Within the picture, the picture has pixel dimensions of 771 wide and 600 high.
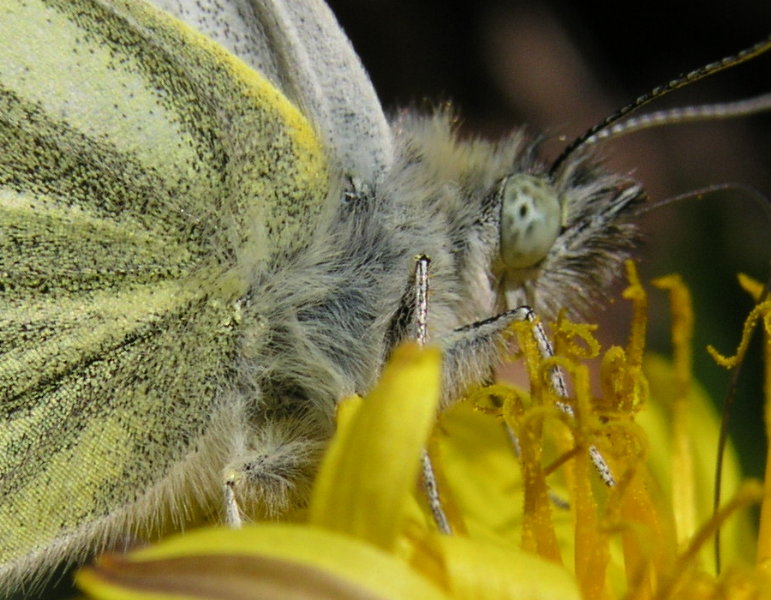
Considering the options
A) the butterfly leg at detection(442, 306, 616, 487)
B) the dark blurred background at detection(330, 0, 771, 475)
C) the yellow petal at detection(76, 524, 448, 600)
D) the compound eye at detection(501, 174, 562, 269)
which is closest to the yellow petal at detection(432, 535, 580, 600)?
the yellow petal at detection(76, 524, 448, 600)

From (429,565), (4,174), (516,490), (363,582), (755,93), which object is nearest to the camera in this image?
(363,582)

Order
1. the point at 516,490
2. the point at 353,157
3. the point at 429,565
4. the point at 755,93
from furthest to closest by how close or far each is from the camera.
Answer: the point at 755,93
the point at 516,490
the point at 353,157
the point at 429,565

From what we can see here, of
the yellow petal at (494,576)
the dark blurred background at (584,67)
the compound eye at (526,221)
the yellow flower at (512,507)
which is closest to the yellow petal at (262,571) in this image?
the yellow flower at (512,507)

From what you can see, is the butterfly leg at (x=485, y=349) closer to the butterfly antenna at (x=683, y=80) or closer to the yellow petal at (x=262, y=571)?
the butterfly antenna at (x=683, y=80)

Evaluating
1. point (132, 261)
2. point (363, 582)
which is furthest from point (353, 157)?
point (363, 582)

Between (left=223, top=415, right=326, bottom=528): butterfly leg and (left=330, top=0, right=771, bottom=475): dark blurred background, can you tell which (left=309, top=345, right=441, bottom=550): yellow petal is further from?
(left=330, top=0, right=771, bottom=475): dark blurred background

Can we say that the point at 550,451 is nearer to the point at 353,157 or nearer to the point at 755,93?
the point at 353,157
